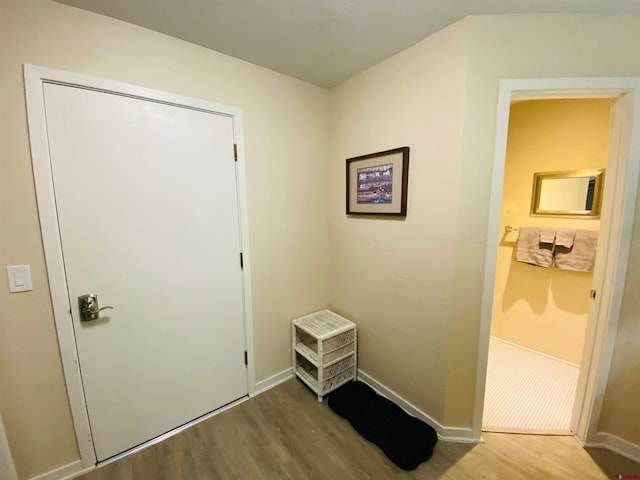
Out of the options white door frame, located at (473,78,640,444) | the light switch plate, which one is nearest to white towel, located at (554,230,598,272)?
white door frame, located at (473,78,640,444)

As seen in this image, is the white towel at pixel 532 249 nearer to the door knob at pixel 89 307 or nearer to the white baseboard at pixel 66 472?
the door knob at pixel 89 307

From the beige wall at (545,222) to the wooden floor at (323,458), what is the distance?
1.15m

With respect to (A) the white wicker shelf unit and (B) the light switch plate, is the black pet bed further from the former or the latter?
(B) the light switch plate

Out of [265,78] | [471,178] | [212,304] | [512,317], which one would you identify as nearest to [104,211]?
[212,304]

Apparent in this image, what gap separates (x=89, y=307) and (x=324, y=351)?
1.43 m

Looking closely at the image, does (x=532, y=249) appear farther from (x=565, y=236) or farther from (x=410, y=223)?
(x=410, y=223)

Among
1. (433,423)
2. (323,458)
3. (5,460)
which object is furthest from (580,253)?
(5,460)

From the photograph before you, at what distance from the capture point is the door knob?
1302mm

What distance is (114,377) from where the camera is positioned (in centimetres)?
142

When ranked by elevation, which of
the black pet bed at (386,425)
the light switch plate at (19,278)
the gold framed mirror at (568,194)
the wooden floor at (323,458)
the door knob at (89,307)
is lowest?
the wooden floor at (323,458)

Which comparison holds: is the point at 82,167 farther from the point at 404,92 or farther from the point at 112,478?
the point at 404,92

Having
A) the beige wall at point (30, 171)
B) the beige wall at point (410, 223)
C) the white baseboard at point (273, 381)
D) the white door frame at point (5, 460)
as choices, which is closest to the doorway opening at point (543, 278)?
the beige wall at point (410, 223)

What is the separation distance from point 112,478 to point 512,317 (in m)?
3.43

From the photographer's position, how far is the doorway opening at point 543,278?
196cm
